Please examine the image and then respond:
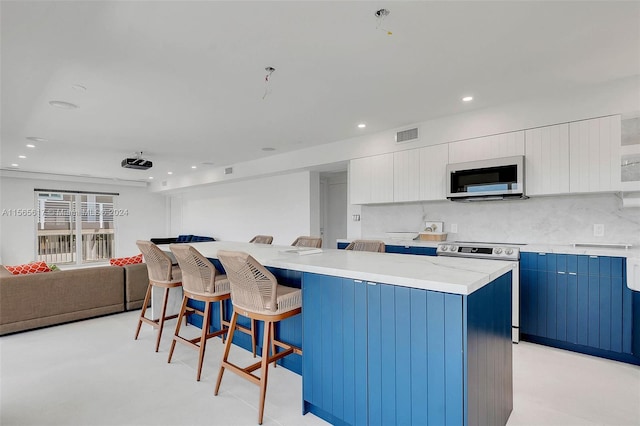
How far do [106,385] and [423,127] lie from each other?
13.6 feet

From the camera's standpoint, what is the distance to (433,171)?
4.02 metres

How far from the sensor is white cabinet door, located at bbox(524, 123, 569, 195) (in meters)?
3.14

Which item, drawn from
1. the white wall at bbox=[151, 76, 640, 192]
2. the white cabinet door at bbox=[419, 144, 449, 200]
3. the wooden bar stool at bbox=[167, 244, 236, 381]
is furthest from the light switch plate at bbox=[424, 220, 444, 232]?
the wooden bar stool at bbox=[167, 244, 236, 381]

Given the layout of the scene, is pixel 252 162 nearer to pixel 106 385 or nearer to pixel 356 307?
pixel 106 385

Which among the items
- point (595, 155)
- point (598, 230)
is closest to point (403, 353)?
point (595, 155)

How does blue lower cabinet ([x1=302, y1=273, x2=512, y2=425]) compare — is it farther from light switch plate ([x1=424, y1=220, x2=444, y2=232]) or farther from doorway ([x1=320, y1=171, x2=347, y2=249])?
doorway ([x1=320, y1=171, x2=347, y2=249])

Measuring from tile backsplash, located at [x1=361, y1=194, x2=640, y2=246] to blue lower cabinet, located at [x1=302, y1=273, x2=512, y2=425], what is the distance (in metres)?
2.11

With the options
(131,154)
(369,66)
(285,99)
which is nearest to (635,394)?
(369,66)

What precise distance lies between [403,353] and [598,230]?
300cm

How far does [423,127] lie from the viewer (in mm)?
4109

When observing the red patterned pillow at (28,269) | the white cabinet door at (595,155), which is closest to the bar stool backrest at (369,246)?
the white cabinet door at (595,155)

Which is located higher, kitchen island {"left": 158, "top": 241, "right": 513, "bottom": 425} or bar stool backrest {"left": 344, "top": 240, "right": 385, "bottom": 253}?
bar stool backrest {"left": 344, "top": 240, "right": 385, "bottom": 253}

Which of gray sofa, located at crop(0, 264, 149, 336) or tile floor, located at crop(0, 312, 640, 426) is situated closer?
tile floor, located at crop(0, 312, 640, 426)

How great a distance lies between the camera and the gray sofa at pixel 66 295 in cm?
345
